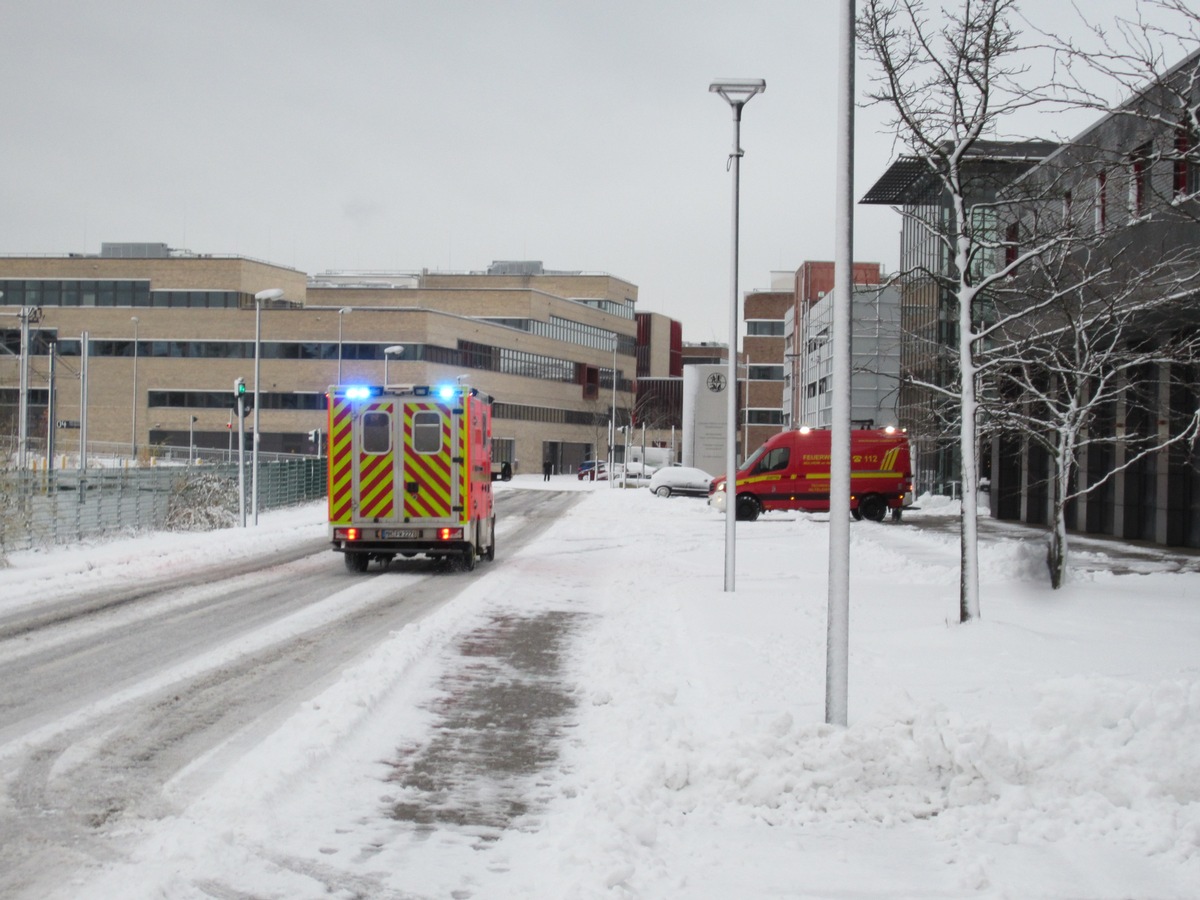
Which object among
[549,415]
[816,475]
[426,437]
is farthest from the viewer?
[549,415]

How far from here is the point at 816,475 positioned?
36.3 meters

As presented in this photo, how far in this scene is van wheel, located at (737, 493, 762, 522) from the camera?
36.1 m

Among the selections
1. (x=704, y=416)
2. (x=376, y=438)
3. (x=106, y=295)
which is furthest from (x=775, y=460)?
(x=106, y=295)

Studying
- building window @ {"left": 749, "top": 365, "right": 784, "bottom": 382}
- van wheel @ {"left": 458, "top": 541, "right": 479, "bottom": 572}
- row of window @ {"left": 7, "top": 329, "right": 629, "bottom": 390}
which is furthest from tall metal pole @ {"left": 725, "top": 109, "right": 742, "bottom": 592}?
building window @ {"left": 749, "top": 365, "right": 784, "bottom": 382}

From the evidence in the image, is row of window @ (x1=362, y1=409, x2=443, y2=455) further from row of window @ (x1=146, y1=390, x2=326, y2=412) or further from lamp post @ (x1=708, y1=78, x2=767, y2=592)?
row of window @ (x1=146, y1=390, x2=326, y2=412)

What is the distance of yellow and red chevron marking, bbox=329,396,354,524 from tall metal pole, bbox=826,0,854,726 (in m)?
12.4

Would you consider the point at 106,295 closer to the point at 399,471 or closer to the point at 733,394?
the point at 399,471

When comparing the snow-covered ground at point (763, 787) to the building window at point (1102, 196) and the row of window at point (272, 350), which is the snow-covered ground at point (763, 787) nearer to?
the building window at point (1102, 196)

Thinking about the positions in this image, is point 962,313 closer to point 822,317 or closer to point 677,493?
point 677,493

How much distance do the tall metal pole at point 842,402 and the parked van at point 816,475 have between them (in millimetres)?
27862

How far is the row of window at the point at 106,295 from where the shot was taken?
87375 mm

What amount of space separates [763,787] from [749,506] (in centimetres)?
3010

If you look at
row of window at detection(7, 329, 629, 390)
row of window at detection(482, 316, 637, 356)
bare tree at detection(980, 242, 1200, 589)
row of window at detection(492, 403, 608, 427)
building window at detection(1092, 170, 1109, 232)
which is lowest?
bare tree at detection(980, 242, 1200, 589)

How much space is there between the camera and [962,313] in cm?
1205
